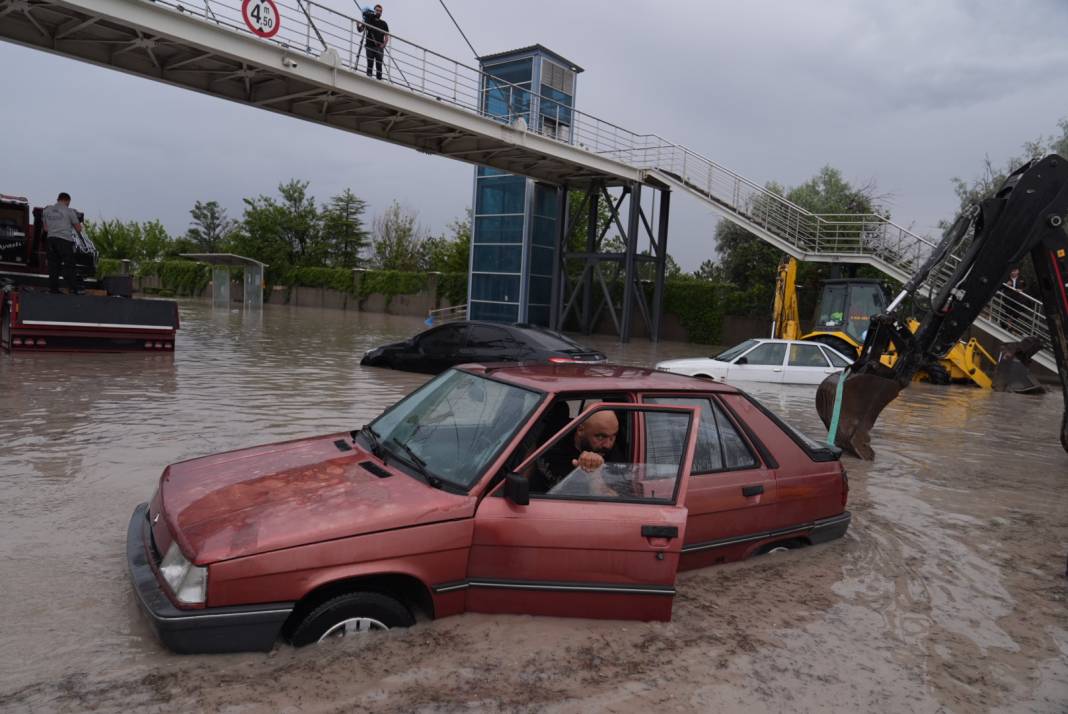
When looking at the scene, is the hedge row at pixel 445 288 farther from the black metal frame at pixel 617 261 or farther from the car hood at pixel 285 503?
the car hood at pixel 285 503

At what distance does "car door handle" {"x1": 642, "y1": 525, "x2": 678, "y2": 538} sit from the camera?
12.2 feet

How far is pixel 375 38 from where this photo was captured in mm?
19766

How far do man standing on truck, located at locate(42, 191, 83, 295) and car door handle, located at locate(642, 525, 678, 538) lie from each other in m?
13.3

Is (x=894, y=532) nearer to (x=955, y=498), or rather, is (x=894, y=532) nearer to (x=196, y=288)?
(x=955, y=498)

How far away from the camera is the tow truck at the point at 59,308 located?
44.3 ft

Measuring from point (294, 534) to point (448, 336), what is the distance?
34.9 ft

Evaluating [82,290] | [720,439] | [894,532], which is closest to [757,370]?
[894,532]

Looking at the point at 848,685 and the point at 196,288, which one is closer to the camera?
the point at 848,685

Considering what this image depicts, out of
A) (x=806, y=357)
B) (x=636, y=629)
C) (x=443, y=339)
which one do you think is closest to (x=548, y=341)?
(x=443, y=339)

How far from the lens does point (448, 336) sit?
13.8 metres

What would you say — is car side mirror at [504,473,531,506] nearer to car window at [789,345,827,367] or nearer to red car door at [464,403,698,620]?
red car door at [464,403,698,620]

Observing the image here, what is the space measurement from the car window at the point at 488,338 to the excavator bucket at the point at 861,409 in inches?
216

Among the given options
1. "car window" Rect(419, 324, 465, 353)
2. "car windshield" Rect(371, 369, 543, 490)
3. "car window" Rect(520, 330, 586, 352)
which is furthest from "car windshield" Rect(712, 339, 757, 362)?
"car windshield" Rect(371, 369, 543, 490)

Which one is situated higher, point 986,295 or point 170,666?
point 986,295
